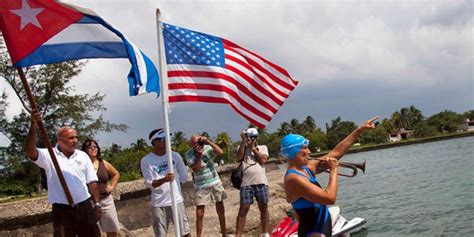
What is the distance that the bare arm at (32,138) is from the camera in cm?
445

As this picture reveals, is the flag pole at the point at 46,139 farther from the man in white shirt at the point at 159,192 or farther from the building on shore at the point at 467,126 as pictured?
the building on shore at the point at 467,126

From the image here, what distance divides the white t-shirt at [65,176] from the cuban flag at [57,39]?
0.98m

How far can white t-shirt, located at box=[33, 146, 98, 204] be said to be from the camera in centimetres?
499

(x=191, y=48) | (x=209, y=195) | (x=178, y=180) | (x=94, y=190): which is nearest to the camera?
(x=94, y=190)

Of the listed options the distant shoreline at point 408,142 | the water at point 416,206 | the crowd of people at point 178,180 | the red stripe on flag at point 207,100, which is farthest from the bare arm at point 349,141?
the distant shoreline at point 408,142

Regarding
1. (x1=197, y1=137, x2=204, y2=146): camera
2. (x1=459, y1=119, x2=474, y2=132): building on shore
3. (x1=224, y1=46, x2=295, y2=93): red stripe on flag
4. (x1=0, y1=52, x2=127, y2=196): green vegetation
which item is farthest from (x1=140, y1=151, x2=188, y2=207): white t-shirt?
(x1=459, y1=119, x2=474, y2=132): building on shore

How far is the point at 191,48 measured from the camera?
229 inches

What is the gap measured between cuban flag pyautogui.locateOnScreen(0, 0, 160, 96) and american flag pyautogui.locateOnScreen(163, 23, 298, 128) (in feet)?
1.15

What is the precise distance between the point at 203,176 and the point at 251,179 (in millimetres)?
727

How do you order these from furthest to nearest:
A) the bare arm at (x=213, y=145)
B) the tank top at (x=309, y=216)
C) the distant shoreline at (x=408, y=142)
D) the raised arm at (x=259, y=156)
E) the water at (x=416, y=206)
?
1. the distant shoreline at (x=408, y=142)
2. the water at (x=416, y=206)
3. the raised arm at (x=259, y=156)
4. the bare arm at (x=213, y=145)
5. the tank top at (x=309, y=216)

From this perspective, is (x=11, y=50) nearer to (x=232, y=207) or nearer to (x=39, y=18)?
(x=39, y=18)

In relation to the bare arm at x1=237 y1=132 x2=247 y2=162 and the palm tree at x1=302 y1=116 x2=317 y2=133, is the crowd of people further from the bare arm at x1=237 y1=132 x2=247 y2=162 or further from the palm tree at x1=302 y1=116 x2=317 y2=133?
the palm tree at x1=302 y1=116 x2=317 y2=133

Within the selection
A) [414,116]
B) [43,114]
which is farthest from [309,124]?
[43,114]

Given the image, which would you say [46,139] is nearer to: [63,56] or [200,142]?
[63,56]
